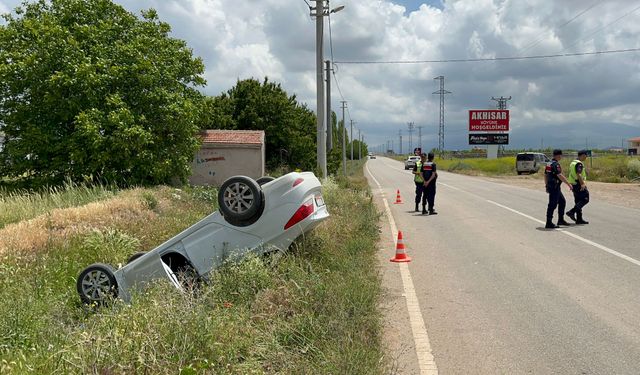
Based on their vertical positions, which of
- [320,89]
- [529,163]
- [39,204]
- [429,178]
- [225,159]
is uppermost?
[320,89]

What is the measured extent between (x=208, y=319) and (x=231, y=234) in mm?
1916

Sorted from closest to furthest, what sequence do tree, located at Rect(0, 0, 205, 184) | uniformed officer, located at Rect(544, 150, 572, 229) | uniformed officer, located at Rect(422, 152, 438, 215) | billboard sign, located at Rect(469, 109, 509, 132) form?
1. uniformed officer, located at Rect(544, 150, 572, 229)
2. uniformed officer, located at Rect(422, 152, 438, 215)
3. tree, located at Rect(0, 0, 205, 184)
4. billboard sign, located at Rect(469, 109, 509, 132)

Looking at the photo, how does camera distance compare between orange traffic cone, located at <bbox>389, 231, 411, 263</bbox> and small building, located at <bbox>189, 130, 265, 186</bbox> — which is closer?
orange traffic cone, located at <bbox>389, 231, 411, 263</bbox>

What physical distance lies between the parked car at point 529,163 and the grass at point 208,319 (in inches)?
1652

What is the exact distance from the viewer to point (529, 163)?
46719mm

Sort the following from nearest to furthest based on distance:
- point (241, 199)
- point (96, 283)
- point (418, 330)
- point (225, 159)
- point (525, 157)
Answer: point (418, 330) → point (241, 199) → point (96, 283) → point (225, 159) → point (525, 157)

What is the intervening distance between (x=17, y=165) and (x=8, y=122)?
4.81 feet

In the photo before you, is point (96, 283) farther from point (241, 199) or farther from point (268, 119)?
point (268, 119)

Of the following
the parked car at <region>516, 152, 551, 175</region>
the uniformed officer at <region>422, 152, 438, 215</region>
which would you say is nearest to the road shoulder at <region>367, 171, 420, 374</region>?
the uniformed officer at <region>422, 152, 438, 215</region>

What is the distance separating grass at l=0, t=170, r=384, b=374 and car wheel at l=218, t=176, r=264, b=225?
503 millimetres

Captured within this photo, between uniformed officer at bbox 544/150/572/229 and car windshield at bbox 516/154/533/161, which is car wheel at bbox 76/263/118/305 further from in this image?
car windshield at bbox 516/154/533/161

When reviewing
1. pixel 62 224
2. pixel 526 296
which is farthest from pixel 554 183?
pixel 62 224

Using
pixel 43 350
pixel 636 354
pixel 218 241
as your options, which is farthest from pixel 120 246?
pixel 636 354

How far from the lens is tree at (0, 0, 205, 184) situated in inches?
688
